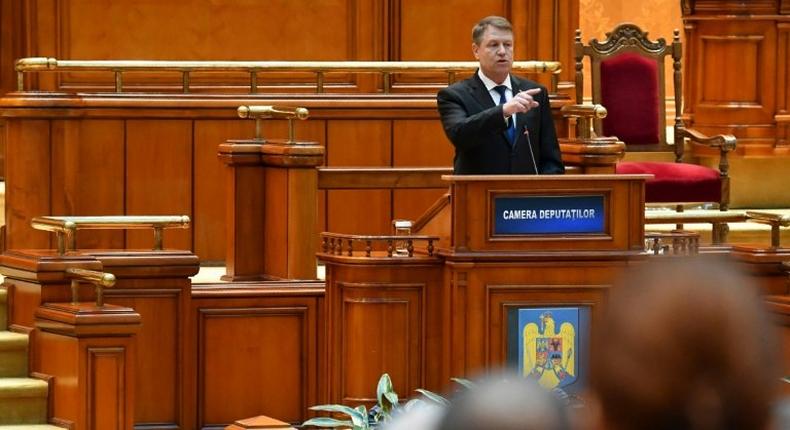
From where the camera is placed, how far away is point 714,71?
9.01 metres

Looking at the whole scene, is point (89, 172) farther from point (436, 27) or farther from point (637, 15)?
point (637, 15)

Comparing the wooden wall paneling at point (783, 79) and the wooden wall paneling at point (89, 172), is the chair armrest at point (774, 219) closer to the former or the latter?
the wooden wall paneling at point (783, 79)

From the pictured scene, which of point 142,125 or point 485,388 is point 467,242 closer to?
point 142,125

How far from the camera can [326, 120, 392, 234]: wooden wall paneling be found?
24.2ft

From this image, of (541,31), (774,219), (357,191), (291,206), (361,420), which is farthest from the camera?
(541,31)

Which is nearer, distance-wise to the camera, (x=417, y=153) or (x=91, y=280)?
(x=91, y=280)

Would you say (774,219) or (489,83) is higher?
(489,83)

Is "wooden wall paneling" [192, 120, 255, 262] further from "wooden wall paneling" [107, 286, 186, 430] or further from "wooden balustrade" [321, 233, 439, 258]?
"wooden balustrade" [321, 233, 439, 258]

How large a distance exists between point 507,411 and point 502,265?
16.0ft

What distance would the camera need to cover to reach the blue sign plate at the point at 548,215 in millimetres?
5680

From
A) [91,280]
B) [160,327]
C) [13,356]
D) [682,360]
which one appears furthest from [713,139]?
[682,360]

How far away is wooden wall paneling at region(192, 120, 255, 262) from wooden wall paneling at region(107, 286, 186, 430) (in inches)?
35.1

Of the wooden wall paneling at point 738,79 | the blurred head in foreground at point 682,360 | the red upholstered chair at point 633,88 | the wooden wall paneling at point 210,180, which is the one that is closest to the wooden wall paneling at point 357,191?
the wooden wall paneling at point 210,180

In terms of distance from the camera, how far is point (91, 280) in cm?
600
